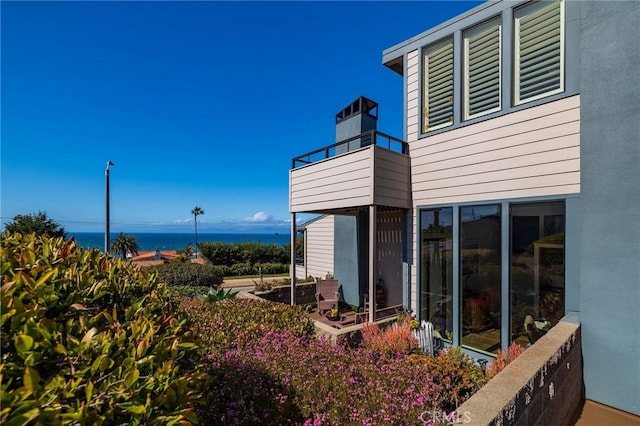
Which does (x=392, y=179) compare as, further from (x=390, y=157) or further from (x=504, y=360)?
(x=504, y=360)

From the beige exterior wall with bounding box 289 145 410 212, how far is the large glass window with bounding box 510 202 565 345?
205cm

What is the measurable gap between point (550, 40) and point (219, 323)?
21.1 feet

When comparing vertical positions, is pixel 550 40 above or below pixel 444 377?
above

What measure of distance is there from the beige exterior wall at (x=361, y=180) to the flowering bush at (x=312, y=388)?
314cm

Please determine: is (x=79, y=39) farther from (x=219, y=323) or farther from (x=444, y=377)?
(x=444, y=377)

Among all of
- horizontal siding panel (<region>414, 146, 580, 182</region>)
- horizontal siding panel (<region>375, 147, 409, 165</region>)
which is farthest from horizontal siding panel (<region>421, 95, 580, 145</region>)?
horizontal siding panel (<region>375, 147, 409, 165</region>)

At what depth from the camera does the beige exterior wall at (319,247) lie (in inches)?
423

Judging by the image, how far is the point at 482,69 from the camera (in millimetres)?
5113

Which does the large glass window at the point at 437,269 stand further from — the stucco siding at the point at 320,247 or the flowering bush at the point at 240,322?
the stucco siding at the point at 320,247

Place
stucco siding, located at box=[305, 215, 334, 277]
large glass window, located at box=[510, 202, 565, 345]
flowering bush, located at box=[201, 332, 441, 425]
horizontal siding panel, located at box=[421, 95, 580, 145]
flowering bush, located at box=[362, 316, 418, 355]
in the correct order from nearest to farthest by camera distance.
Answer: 1. flowering bush, located at box=[201, 332, 441, 425]
2. horizontal siding panel, located at box=[421, 95, 580, 145]
3. large glass window, located at box=[510, 202, 565, 345]
4. flowering bush, located at box=[362, 316, 418, 355]
5. stucco siding, located at box=[305, 215, 334, 277]

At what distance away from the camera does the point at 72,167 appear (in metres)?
34.5

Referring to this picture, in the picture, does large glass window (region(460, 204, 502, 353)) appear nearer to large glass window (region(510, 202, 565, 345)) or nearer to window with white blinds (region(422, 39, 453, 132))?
large glass window (region(510, 202, 565, 345))

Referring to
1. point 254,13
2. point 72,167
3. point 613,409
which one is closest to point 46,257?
point 613,409
